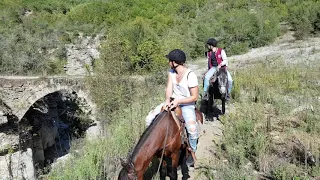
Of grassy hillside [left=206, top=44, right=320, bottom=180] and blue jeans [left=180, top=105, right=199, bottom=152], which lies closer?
blue jeans [left=180, top=105, right=199, bottom=152]

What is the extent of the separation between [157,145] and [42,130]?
14570 millimetres

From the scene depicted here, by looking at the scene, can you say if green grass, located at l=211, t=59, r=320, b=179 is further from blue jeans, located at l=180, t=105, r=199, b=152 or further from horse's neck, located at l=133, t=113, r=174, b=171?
horse's neck, located at l=133, t=113, r=174, b=171

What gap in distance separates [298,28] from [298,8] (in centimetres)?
260

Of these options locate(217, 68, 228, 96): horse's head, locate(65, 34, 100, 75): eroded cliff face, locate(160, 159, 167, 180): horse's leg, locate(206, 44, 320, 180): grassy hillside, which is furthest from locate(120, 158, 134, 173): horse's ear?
locate(65, 34, 100, 75): eroded cliff face

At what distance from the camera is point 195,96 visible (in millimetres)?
3582

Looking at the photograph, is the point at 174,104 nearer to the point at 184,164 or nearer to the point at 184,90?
the point at 184,90

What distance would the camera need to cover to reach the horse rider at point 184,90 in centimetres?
355

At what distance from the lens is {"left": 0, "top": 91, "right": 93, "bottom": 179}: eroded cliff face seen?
1175 centimetres

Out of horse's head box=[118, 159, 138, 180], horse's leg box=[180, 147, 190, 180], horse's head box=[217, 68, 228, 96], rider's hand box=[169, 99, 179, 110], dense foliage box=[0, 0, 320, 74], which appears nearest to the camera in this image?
horse's head box=[118, 159, 138, 180]

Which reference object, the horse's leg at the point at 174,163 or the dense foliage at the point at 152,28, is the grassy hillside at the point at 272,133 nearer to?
the horse's leg at the point at 174,163

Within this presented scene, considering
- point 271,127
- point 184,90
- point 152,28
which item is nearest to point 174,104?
point 184,90

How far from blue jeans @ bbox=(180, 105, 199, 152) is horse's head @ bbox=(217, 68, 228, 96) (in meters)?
2.23

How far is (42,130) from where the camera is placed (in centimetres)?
1650

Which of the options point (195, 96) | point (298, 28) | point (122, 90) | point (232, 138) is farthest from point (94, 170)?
point (298, 28)
